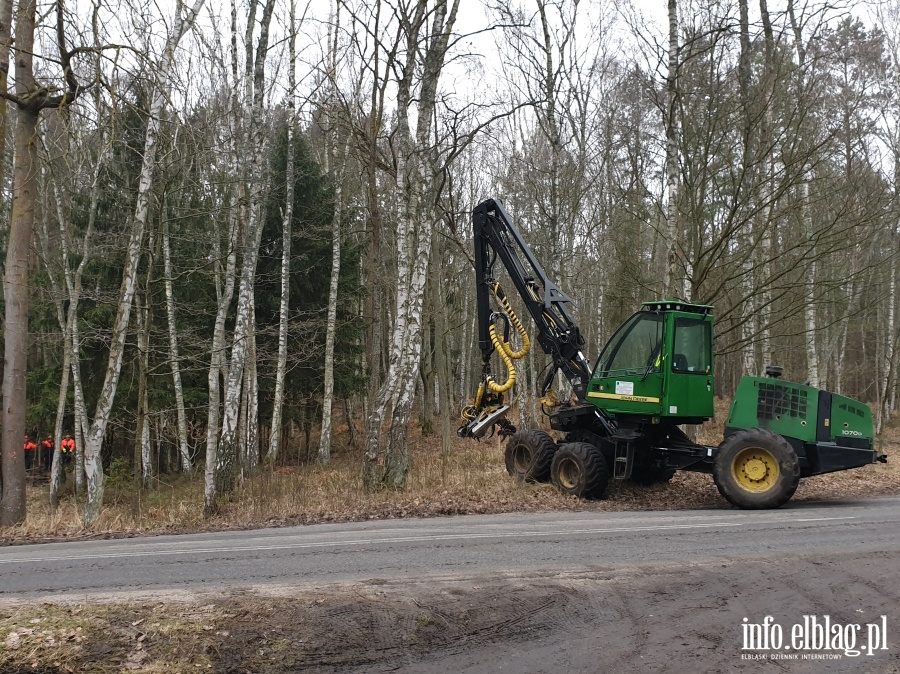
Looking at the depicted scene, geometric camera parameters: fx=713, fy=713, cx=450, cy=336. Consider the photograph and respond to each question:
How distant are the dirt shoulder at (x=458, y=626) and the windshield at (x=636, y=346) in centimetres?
582

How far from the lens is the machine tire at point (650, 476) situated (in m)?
13.7

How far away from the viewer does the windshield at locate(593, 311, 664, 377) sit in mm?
12102

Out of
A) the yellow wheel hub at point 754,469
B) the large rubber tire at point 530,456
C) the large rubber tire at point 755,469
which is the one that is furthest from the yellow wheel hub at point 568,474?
the yellow wheel hub at point 754,469

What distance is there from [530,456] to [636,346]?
3.50m

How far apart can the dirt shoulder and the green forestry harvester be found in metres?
4.87

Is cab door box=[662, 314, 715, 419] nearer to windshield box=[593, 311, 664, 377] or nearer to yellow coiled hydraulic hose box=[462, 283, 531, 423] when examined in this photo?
windshield box=[593, 311, 664, 377]

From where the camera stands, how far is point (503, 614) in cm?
580

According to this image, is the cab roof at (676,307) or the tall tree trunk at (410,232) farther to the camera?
the tall tree trunk at (410,232)

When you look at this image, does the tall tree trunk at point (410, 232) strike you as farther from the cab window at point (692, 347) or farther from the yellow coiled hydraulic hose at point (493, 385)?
the cab window at point (692, 347)

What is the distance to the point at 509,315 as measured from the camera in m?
14.7

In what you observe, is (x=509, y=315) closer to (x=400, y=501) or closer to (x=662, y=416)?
(x=662, y=416)

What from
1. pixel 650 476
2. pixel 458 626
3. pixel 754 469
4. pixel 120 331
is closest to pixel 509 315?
pixel 650 476

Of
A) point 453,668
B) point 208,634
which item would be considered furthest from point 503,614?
point 208,634

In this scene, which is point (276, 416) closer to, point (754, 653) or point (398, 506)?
point (398, 506)
